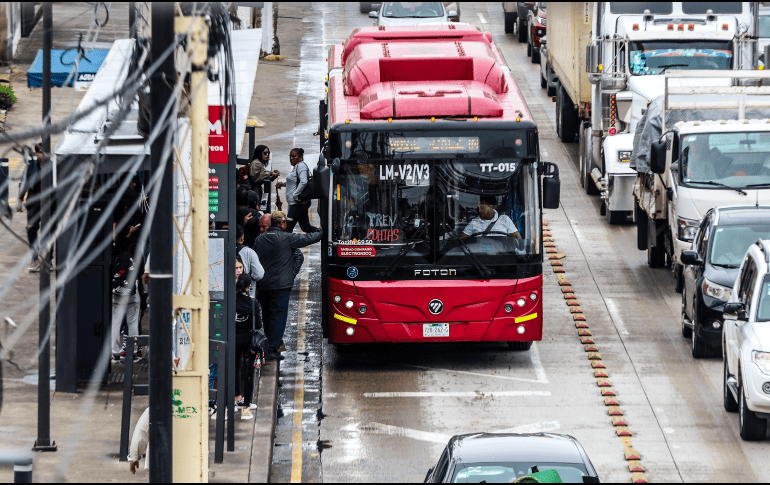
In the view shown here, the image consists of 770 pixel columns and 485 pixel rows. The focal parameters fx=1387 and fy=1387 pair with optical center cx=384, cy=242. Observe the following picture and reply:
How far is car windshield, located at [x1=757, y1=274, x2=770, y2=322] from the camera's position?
45.3 ft

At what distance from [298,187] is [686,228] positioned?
5.66 m

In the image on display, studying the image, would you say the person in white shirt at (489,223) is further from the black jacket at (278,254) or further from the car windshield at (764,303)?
the car windshield at (764,303)

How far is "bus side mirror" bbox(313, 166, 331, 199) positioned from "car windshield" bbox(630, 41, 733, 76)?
10664 millimetres

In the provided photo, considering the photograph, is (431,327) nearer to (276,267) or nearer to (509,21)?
(276,267)

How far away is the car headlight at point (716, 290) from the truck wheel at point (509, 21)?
30577mm

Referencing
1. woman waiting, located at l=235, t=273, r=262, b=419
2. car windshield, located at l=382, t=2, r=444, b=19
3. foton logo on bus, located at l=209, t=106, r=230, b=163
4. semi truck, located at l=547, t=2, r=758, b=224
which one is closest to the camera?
foton logo on bus, located at l=209, t=106, r=230, b=163

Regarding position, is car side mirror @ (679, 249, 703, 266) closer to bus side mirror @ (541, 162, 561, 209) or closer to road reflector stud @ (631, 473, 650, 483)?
bus side mirror @ (541, 162, 561, 209)

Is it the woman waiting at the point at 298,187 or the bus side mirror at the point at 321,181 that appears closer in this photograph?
the bus side mirror at the point at 321,181

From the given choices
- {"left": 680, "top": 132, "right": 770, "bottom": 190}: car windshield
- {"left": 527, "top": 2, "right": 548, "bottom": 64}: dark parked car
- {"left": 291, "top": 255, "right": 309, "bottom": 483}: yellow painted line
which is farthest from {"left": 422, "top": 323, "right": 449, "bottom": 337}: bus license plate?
{"left": 527, "top": 2, "right": 548, "bottom": 64}: dark parked car

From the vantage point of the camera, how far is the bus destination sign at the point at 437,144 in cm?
1583

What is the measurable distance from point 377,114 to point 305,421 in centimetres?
364

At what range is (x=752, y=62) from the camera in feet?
80.7

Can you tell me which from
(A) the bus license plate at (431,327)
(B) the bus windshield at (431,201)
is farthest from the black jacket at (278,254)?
(A) the bus license plate at (431,327)

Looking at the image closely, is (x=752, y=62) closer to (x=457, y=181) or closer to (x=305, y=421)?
(x=457, y=181)
